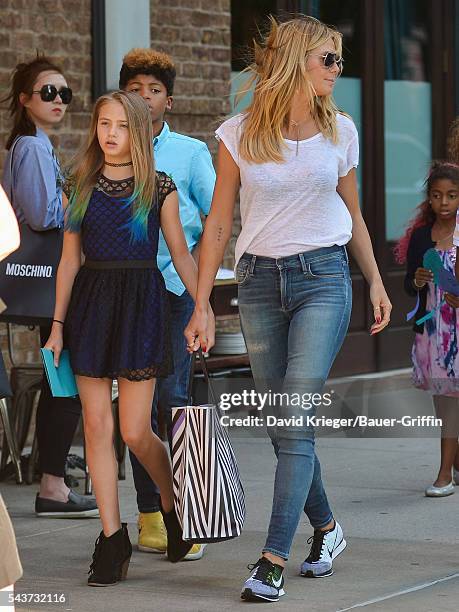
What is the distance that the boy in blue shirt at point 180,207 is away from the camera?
590 cm

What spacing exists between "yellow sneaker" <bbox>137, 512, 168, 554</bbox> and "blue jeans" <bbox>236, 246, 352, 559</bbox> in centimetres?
81

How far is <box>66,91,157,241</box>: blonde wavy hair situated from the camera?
17.8 ft

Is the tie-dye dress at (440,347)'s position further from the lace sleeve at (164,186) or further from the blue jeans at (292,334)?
the lace sleeve at (164,186)

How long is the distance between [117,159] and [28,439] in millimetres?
3281

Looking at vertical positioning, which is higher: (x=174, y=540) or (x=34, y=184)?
(x=34, y=184)

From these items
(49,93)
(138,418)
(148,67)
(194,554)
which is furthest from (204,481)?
(49,93)

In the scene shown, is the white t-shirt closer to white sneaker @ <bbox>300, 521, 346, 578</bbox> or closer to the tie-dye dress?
white sneaker @ <bbox>300, 521, 346, 578</bbox>

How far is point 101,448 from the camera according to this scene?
5410mm

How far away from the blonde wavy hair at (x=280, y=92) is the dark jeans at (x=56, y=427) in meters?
2.02

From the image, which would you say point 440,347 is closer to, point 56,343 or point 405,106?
point 56,343

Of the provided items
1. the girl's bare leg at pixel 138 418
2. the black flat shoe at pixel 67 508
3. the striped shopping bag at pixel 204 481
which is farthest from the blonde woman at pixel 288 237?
the black flat shoe at pixel 67 508

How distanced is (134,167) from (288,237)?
2.14 feet

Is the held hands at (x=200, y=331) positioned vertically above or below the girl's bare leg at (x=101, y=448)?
above

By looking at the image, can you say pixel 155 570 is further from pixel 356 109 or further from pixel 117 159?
pixel 356 109
